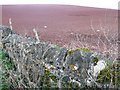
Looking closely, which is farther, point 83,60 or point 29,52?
point 29,52

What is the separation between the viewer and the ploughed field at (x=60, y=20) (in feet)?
25.6

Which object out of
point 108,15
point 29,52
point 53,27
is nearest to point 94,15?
point 108,15

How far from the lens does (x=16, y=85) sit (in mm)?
3732

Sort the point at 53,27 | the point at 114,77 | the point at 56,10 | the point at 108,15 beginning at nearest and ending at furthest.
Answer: the point at 114,77 < the point at 53,27 < the point at 108,15 < the point at 56,10

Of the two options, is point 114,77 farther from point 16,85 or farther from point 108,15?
point 108,15

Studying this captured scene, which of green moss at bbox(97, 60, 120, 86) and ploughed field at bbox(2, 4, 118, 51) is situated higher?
ploughed field at bbox(2, 4, 118, 51)

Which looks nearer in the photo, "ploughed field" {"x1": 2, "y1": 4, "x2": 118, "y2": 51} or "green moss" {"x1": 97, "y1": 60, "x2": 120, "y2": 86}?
"green moss" {"x1": 97, "y1": 60, "x2": 120, "y2": 86}

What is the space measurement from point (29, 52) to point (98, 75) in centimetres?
97

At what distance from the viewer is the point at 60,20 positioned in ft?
33.3

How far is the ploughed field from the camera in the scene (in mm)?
7812

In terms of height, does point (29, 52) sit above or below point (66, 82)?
above

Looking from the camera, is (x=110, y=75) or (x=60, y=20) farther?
(x=60, y=20)

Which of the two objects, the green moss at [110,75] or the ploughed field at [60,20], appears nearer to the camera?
the green moss at [110,75]

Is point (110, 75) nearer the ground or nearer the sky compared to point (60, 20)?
nearer the ground
